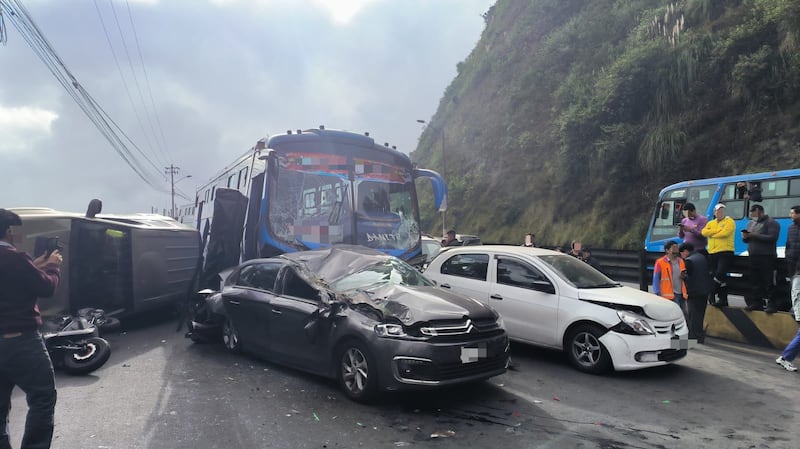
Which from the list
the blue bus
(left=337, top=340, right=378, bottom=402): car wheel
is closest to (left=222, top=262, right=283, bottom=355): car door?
(left=337, top=340, right=378, bottom=402): car wheel

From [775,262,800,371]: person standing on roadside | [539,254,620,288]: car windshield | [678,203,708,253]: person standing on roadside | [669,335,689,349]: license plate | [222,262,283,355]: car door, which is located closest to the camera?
[669,335,689,349]: license plate

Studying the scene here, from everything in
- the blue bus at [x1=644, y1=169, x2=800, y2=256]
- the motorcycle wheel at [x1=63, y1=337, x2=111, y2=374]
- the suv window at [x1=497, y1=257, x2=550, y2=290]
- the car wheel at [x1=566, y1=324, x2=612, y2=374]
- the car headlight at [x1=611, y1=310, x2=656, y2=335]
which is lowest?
the motorcycle wheel at [x1=63, y1=337, x2=111, y2=374]

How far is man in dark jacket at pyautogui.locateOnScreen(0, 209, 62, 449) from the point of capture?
337cm

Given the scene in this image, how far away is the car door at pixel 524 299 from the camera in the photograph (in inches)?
258

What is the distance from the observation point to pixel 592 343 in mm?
6156

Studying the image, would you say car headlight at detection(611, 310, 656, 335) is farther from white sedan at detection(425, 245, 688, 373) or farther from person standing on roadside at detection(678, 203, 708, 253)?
person standing on roadside at detection(678, 203, 708, 253)

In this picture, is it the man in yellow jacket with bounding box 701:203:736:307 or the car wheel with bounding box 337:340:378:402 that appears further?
the man in yellow jacket with bounding box 701:203:736:307

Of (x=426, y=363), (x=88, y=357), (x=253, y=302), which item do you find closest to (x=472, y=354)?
(x=426, y=363)

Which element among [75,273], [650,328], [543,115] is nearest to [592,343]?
[650,328]

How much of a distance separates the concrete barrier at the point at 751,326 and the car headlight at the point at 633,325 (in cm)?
324

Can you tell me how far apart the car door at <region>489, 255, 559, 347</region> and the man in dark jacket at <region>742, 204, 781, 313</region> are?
3.68 metres

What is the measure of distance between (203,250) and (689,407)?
8221mm

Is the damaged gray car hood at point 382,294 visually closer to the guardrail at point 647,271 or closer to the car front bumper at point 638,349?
the car front bumper at point 638,349

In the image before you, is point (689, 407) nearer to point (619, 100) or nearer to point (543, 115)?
point (619, 100)
